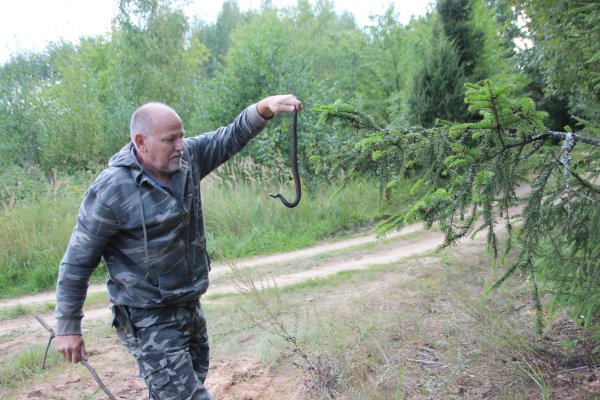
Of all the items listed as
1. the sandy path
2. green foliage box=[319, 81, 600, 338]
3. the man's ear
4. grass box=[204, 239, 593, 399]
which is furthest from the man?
the sandy path

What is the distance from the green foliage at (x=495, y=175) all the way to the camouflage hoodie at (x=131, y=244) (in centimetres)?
104

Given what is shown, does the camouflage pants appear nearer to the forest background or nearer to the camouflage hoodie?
the camouflage hoodie

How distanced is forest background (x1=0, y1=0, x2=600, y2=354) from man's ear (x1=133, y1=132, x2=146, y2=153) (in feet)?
10.0

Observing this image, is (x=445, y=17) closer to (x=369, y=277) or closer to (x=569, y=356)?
(x=369, y=277)

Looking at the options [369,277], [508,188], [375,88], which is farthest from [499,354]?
[375,88]

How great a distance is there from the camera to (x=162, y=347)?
8.59ft

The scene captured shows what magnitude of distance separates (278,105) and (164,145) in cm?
72

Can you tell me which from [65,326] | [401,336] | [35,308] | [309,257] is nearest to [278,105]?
[65,326]

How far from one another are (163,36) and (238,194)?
786cm

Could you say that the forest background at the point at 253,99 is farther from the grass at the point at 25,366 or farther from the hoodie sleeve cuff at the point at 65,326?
the hoodie sleeve cuff at the point at 65,326

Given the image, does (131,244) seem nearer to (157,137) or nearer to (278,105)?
(157,137)

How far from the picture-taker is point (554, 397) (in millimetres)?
3113

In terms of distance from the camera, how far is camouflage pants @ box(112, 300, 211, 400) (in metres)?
2.59

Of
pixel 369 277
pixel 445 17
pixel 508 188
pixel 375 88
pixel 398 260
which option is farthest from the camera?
pixel 375 88
